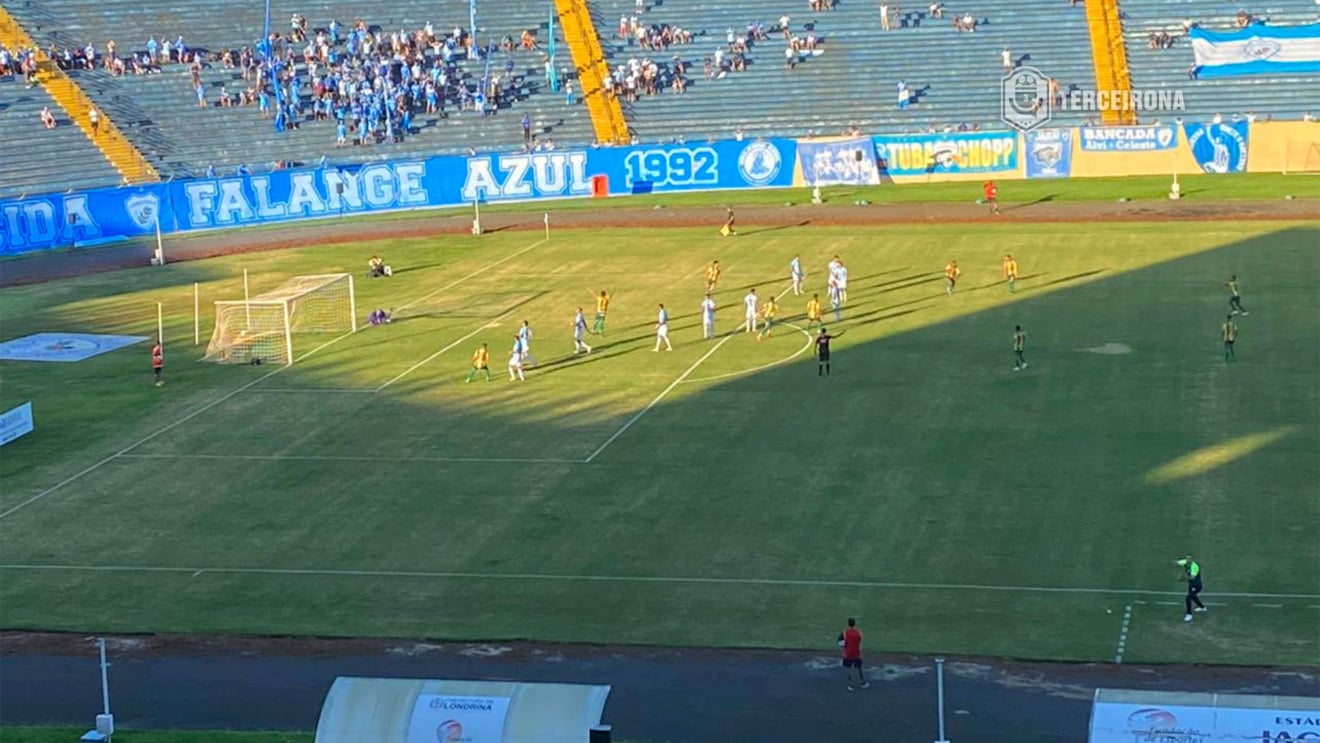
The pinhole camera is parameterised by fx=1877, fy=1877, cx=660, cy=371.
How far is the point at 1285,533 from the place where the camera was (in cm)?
4203

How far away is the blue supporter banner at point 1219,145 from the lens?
3661 inches

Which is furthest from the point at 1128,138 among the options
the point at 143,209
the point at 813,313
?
the point at 143,209

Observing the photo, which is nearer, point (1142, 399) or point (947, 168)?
point (1142, 399)

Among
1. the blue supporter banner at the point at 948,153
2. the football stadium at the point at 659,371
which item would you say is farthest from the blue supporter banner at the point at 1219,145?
the blue supporter banner at the point at 948,153

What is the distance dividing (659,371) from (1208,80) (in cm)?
5183

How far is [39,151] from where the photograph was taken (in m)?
95.9

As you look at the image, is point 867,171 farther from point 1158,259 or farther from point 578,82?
point 1158,259

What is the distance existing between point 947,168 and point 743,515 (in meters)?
55.3

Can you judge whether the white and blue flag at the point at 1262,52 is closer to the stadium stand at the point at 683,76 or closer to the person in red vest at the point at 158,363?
the stadium stand at the point at 683,76

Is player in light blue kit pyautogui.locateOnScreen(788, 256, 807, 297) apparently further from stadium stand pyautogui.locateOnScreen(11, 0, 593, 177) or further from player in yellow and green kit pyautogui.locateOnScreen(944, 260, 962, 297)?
stadium stand pyautogui.locateOnScreen(11, 0, 593, 177)

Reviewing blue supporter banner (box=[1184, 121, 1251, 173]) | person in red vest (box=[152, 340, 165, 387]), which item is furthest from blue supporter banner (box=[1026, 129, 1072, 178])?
person in red vest (box=[152, 340, 165, 387])

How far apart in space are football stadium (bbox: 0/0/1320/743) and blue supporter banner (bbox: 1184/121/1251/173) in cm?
33

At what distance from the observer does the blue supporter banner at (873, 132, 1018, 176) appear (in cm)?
9619

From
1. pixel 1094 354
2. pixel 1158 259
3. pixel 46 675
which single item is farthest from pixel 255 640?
pixel 1158 259
